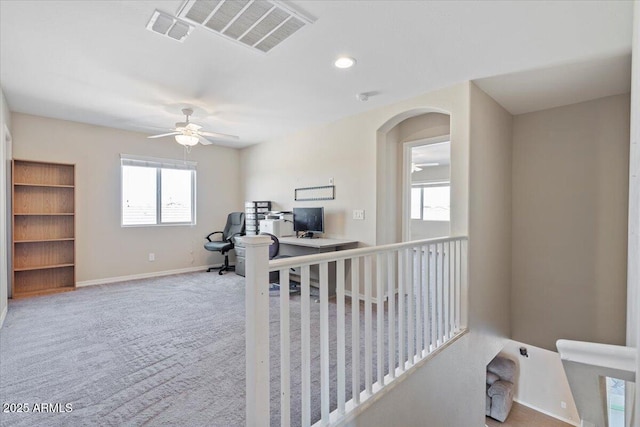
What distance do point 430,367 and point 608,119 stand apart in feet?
10.8

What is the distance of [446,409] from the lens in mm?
2613

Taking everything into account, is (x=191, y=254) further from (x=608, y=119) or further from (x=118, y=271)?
(x=608, y=119)

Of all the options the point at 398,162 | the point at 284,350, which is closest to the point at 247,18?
the point at 284,350

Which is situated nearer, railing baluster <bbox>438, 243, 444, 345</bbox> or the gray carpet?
the gray carpet

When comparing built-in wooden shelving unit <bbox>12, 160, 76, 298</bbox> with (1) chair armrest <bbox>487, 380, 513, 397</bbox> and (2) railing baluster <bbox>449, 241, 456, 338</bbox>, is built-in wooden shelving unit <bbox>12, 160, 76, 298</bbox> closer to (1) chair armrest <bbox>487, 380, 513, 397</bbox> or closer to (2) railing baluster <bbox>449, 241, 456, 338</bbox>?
(2) railing baluster <bbox>449, 241, 456, 338</bbox>

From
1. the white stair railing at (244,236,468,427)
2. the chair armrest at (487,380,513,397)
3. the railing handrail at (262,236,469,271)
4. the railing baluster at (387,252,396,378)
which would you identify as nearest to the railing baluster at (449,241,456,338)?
the white stair railing at (244,236,468,427)

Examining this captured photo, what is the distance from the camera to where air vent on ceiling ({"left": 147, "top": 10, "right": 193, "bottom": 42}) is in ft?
6.45

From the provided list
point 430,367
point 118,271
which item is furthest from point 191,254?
point 430,367

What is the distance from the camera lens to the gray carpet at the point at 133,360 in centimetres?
178

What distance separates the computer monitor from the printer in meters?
0.13

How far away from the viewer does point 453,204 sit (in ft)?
9.87

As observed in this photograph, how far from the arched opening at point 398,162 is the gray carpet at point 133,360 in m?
1.34

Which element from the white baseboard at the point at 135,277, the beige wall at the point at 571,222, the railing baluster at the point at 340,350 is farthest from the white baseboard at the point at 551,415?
the white baseboard at the point at 135,277

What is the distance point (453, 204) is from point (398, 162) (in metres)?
1.29
